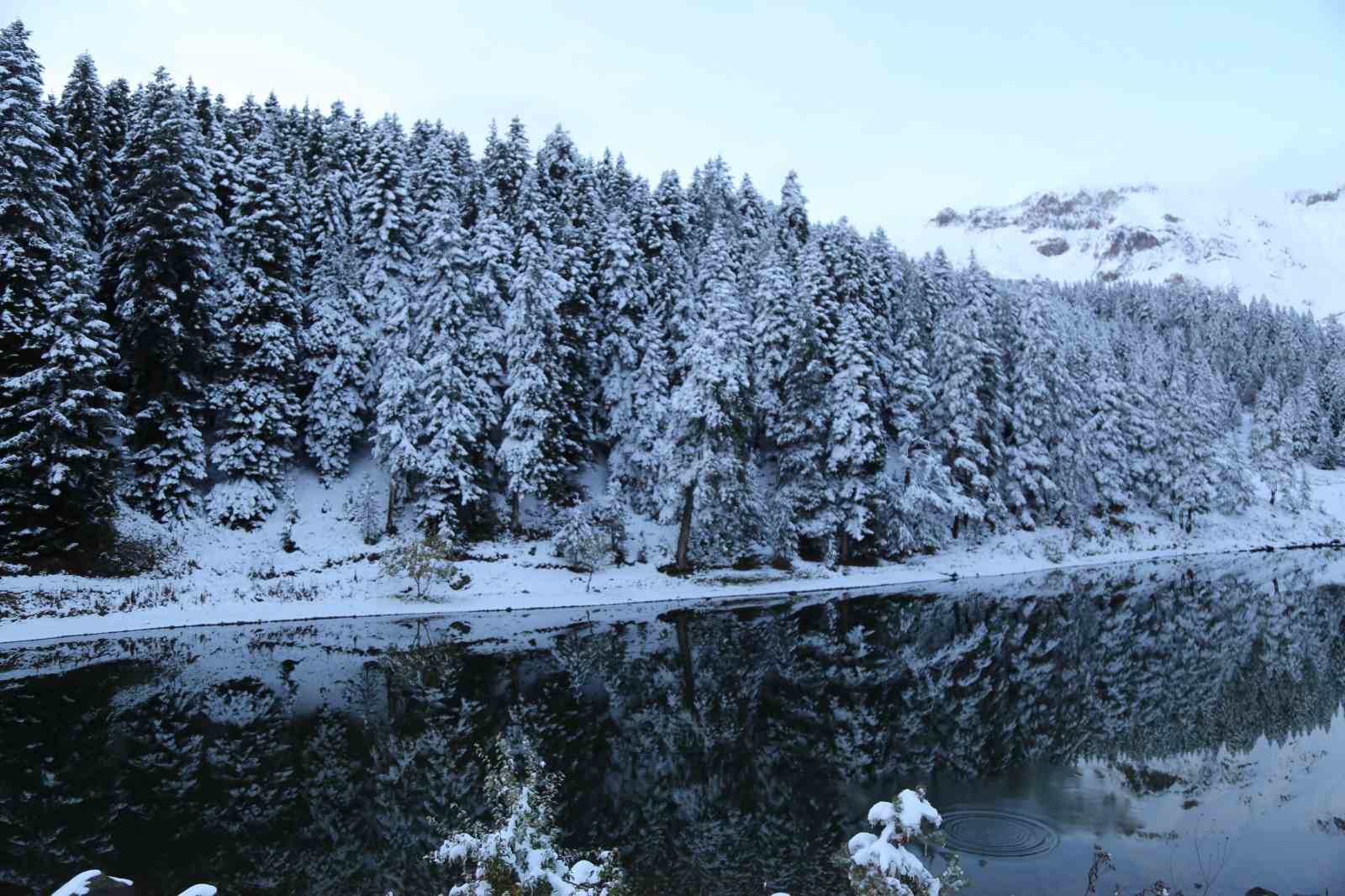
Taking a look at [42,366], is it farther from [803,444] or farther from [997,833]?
[997,833]

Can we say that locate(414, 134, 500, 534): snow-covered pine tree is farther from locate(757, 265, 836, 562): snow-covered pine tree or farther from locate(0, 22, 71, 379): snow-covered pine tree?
locate(757, 265, 836, 562): snow-covered pine tree

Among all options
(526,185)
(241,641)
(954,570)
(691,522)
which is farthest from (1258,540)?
(241,641)

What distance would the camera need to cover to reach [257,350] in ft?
133

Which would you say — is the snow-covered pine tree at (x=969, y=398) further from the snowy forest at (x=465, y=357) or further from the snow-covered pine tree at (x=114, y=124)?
the snow-covered pine tree at (x=114, y=124)

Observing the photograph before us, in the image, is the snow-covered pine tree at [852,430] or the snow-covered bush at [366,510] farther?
the snow-covered pine tree at [852,430]

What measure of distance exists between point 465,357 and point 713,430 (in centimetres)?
1400

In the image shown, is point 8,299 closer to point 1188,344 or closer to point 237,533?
point 237,533

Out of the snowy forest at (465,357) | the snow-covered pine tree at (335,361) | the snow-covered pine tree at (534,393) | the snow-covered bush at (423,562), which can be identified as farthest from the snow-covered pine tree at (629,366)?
Result: the snow-covered pine tree at (335,361)

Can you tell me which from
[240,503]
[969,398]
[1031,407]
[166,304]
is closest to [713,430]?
[969,398]

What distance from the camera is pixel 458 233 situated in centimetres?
4191

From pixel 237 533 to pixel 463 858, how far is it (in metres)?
36.2

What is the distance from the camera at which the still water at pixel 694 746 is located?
13.1 m

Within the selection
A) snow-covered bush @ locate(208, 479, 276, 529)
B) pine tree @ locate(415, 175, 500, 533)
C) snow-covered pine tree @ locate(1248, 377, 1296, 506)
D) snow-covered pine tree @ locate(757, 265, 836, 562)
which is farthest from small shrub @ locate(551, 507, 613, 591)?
snow-covered pine tree @ locate(1248, 377, 1296, 506)

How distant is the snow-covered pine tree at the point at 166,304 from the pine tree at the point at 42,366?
8.76ft
